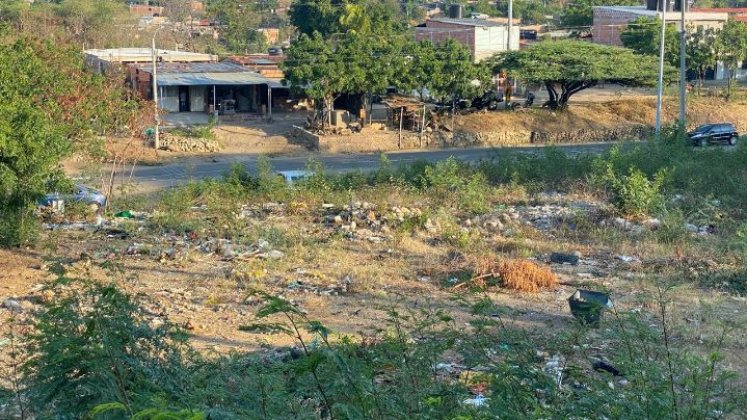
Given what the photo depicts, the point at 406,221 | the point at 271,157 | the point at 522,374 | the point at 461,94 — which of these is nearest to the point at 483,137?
the point at 461,94

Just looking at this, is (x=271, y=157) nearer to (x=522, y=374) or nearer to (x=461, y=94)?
(x=461, y=94)

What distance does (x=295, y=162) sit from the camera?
3266 cm

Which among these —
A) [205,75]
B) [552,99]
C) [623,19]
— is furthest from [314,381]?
[623,19]

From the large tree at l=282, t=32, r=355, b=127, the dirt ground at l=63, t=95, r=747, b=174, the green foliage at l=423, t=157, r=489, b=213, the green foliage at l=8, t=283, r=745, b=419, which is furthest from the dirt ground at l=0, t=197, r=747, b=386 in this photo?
the large tree at l=282, t=32, r=355, b=127

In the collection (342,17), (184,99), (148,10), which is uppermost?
(148,10)

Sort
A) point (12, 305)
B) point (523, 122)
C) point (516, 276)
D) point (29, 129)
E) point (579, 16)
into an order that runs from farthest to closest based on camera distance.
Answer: point (579, 16) → point (523, 122) → point (29, 129) → point (516, 276) → point (12, 305)

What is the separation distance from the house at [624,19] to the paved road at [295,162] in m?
20.2

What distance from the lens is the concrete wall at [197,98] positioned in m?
41.7

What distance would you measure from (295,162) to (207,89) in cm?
1095

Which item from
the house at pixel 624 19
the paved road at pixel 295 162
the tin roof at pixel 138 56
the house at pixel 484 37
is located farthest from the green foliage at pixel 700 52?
the tin roof at pixel 138 56

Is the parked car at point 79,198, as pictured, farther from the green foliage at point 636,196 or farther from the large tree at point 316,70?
the large tree at point 316,70

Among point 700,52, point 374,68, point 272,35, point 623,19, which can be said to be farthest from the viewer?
point 272,35

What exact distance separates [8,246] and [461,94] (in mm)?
22651

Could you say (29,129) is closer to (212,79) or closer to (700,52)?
(212,79)
